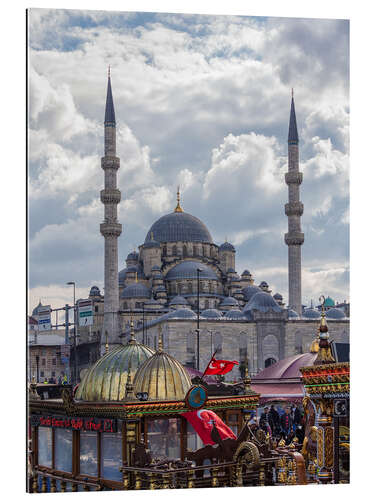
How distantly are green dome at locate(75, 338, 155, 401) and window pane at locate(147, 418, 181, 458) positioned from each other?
0.59 meters

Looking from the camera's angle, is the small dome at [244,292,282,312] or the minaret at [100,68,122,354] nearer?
the minaret at [100,68,122,354]

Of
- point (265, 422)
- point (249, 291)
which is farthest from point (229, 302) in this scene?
point (265, 422)

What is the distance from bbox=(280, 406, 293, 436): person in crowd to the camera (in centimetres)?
1437

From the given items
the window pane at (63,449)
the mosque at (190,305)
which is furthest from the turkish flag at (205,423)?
the mosque at (190,305)

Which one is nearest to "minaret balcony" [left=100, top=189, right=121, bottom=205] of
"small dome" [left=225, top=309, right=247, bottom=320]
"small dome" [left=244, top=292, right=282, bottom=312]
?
"small dome" [left=225, top=309, right=247, bottom=320]

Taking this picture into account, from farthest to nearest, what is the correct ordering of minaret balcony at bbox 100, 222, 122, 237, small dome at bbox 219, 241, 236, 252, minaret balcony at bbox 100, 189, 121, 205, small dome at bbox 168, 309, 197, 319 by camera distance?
small dome at bbox 219, 241, 236, 252 < small dome at bbox 168, 309, 197, 319 < minaret balcony at bbox 100, 222, 122, 237 < minaret balcony at bbox 100, 189, 121, 205

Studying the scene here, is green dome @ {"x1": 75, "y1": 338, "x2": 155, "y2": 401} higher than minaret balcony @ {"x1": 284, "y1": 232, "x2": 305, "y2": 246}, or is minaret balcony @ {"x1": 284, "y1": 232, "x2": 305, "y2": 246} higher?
minaret balcony @ {"x1": 284, "y1": 232, "x2": 305, "y2": 246}

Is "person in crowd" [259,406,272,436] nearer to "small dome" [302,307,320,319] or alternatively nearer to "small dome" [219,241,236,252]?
"small dome" [302,307,320,319]

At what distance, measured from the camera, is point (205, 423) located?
9438mm

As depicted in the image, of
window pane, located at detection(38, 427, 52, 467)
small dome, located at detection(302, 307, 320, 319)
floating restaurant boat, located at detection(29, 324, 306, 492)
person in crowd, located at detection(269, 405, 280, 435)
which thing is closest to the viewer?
floating restaurant boat, located at detection(29, 324, 306, 492)

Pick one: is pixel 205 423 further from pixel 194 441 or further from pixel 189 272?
pixel 189 272

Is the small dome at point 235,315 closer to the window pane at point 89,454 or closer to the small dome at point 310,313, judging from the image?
the small dome at point 310,313

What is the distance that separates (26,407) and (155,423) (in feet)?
5.32

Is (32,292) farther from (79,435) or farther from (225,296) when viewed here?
(225,296)
